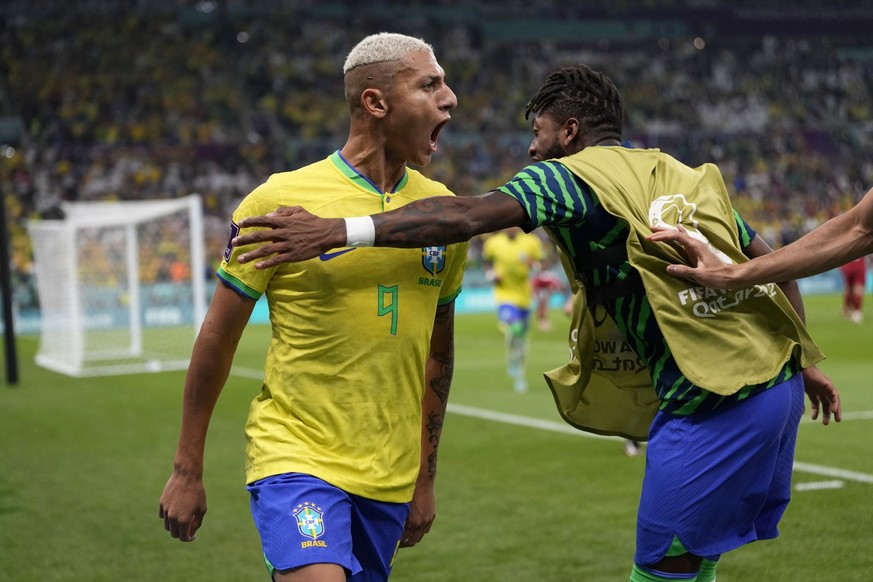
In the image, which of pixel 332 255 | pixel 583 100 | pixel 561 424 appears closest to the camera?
pixel 332 255

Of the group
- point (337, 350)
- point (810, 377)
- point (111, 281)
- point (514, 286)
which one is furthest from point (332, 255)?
point (111, 281)

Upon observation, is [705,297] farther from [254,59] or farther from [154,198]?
[254,59]

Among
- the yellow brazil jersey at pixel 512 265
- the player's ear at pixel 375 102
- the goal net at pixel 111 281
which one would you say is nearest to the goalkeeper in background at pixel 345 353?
the player's ear at pixel 375 102

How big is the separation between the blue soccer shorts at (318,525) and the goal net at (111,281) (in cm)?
1503

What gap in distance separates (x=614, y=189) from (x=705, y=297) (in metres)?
0.43

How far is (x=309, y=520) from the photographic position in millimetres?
3176

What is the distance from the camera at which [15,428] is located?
41.9ft

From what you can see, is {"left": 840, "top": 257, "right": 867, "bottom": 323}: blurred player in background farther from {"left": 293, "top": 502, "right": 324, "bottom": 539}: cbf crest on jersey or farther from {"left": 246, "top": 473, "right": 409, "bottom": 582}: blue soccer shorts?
{"left": 293, "top": 502, "right": 324, "bottom": 539}: cbf crest on jersey

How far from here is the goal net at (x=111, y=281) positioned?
1938 centimetres

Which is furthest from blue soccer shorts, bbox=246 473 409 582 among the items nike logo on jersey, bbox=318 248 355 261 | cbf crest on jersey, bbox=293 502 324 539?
nike logo on jersey, bbox=318 248 355 261

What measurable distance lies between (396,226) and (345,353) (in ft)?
1.54

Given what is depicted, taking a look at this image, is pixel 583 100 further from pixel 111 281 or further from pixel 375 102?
pixel 111 281

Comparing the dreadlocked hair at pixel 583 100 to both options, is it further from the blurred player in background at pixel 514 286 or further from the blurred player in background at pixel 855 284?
the blurred player in background at pixel 855 284

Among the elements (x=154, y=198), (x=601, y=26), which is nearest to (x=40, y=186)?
(x=154, y=198)
